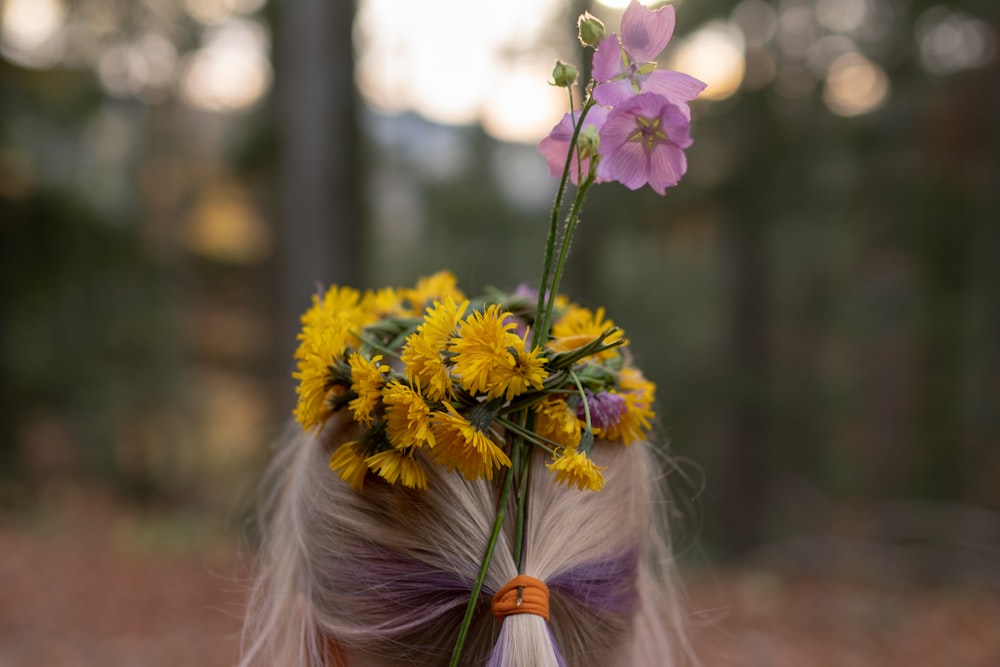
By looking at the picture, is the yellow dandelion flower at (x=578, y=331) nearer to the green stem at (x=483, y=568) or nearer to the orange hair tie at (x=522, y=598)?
the green stem at (x=483, y=568)

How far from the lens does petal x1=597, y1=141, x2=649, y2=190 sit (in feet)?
2.98

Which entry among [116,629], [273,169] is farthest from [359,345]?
[273,169]

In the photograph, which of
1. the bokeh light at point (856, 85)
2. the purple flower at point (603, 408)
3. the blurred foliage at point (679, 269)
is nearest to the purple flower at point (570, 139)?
the purple flower at point (603, 408)

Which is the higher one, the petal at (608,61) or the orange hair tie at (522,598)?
the petal at (608,61)

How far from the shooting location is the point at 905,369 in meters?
10.8

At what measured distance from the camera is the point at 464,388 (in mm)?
951

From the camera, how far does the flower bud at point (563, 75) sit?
2.83 ft

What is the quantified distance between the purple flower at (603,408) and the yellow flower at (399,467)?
24 cm

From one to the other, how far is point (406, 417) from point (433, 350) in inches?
3.5

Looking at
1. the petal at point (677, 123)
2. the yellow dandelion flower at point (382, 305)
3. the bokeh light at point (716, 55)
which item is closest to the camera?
the petal at point (677, 123)

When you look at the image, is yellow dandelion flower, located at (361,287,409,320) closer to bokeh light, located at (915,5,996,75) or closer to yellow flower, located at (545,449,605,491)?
yellow flower, located at (545,449,605,491)

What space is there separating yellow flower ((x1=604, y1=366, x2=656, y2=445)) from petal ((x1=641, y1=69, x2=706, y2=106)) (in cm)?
42

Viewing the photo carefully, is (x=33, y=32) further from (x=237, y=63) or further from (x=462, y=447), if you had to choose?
(x=462, y=447)

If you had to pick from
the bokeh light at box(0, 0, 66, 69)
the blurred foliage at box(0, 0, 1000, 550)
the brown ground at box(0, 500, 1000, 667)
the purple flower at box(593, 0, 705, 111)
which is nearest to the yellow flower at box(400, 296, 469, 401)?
the purple flower at box(593, 0, 705, 111)
